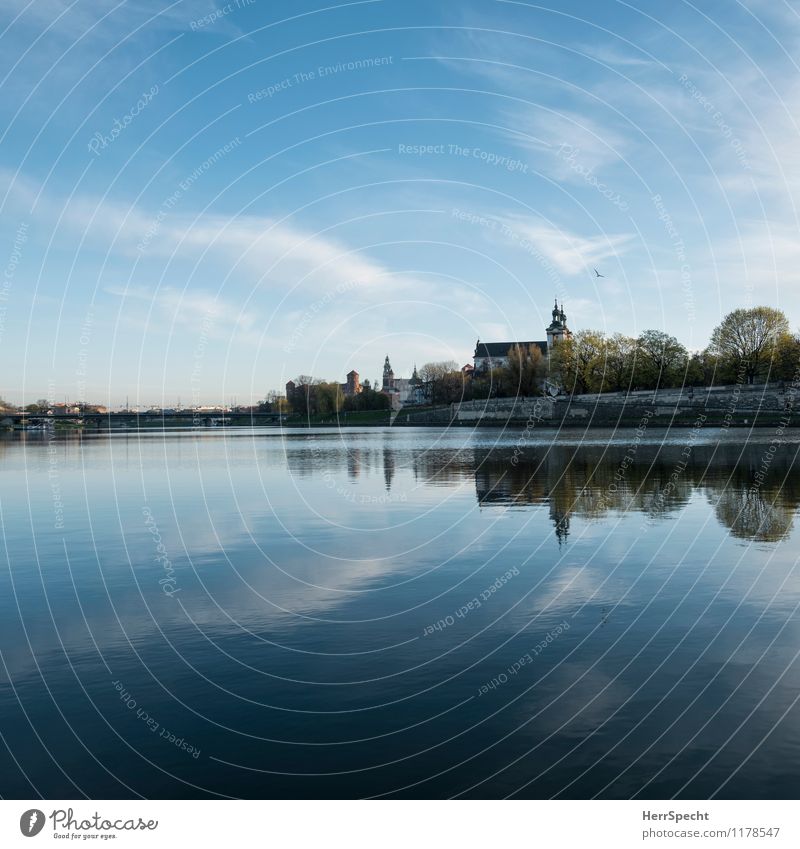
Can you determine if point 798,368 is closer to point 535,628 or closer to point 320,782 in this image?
point 535,628

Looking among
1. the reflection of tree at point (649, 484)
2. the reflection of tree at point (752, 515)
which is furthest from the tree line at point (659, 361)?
the reflection of tree at point (752, 515)

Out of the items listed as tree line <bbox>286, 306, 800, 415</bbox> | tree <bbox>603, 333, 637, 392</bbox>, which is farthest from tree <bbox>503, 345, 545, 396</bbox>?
tree <bbox>603, 333, 637, 392</bbox>

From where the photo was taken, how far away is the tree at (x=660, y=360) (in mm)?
153125

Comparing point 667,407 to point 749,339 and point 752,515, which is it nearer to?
point 749,339

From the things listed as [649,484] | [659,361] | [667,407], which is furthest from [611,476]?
[659,361]

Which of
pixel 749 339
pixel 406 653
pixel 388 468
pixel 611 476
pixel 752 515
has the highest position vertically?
pixel 749 339

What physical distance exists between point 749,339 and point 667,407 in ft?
59.5

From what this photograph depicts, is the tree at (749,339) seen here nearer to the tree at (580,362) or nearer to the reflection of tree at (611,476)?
the tree at (580,362)

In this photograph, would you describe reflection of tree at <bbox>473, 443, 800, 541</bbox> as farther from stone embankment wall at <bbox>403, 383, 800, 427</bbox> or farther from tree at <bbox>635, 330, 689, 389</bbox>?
tree at <bbox>635, 330, 689, 389</bbox>

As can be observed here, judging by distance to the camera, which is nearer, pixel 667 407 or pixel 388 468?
pixel 388 468

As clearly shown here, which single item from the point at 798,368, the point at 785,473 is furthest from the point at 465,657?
the point at 798,368

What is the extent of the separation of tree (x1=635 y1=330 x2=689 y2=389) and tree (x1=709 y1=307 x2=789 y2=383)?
1540 centimetres

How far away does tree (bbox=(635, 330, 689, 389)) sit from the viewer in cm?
15312

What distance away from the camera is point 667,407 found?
14100 cm
